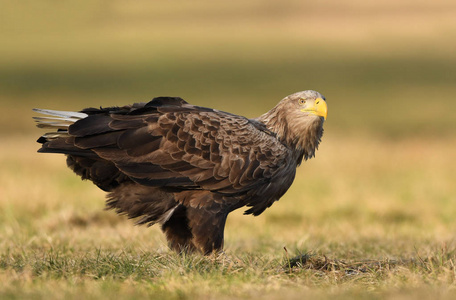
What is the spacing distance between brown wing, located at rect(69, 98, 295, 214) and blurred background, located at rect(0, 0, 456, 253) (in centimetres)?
306

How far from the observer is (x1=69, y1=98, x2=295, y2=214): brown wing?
7.05 m

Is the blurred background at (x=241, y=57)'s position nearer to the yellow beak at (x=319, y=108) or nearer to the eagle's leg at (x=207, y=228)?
the yellow beak at (x=319, y=108)

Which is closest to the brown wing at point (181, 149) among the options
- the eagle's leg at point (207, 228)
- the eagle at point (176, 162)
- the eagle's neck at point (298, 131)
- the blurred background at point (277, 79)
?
the eagle at point (176, 162)

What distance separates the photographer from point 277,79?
34.9m

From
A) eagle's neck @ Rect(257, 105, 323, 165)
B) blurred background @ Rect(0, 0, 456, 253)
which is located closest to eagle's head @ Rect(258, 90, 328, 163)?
eagle's neck @ Rect(257, 105, 323, 165)

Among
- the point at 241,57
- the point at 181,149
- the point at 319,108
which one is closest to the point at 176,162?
the point at 181,149

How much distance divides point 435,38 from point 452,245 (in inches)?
1396

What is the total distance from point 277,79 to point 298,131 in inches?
1081

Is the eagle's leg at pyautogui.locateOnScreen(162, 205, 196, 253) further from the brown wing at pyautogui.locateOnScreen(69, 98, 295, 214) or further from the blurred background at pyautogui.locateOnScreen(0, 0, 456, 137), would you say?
the blurred background at pyautogui.locateOnScreen(0, 0, 456, 137)

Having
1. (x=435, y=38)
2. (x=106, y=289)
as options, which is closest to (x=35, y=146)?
(x=106, y=289)

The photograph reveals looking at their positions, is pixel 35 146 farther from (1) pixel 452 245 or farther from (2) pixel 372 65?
(2) pixel 372 65

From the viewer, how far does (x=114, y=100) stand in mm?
29234

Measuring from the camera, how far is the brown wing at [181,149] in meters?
7.05

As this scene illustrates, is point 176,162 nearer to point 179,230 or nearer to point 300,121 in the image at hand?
point 179,230
